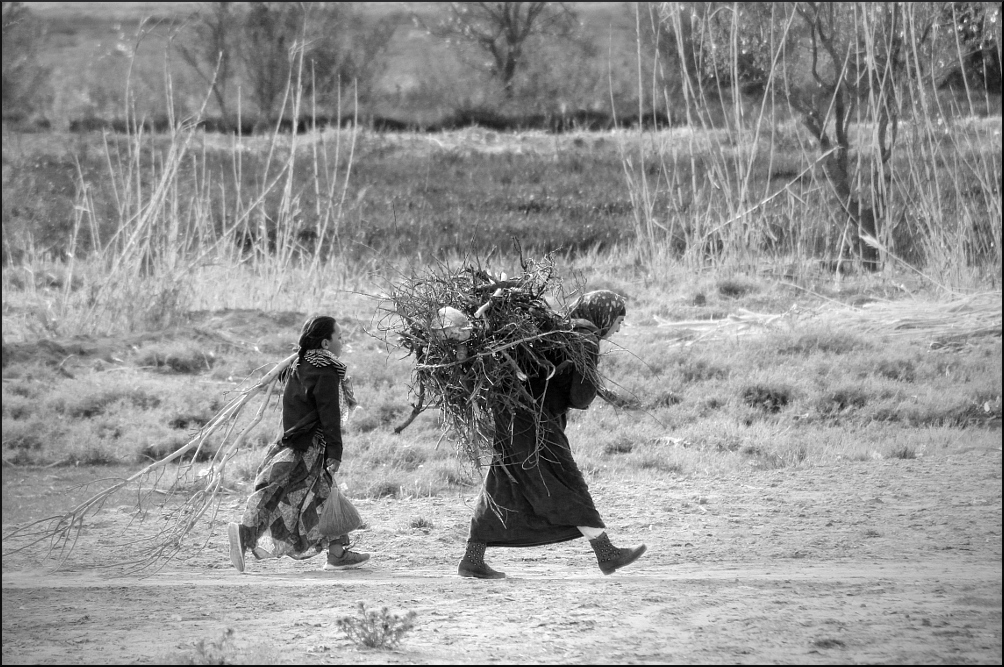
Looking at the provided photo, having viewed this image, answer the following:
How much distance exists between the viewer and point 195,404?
8.89 m

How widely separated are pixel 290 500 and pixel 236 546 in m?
0.35

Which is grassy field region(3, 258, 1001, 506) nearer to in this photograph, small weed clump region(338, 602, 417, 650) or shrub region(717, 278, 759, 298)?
shrub region(717, 278, 759, 298)

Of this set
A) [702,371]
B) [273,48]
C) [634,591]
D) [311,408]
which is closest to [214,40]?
[273,48]

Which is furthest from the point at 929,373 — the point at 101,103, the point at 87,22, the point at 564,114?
the point at 87,22

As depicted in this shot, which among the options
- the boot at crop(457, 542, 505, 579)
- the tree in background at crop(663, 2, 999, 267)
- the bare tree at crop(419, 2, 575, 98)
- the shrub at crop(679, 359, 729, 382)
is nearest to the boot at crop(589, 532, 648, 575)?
the boot at crop(457, 542, 505, 579)

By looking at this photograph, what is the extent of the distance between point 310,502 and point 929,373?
6.03 meters

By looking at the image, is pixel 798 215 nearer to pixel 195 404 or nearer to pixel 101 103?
pixel 195 404

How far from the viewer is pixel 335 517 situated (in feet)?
17.5

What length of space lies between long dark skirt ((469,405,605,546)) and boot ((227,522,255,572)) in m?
1.17

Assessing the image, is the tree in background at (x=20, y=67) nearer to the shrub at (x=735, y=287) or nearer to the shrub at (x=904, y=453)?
the shrub at (x=735, y=287)

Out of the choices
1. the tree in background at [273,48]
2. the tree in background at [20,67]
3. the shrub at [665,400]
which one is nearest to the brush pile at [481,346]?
the shrub at [665,400]

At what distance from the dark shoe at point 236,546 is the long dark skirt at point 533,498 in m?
1.17

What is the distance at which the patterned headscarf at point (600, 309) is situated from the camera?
4910 millimetres

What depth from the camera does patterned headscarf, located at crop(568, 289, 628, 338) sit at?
16.1 feet
